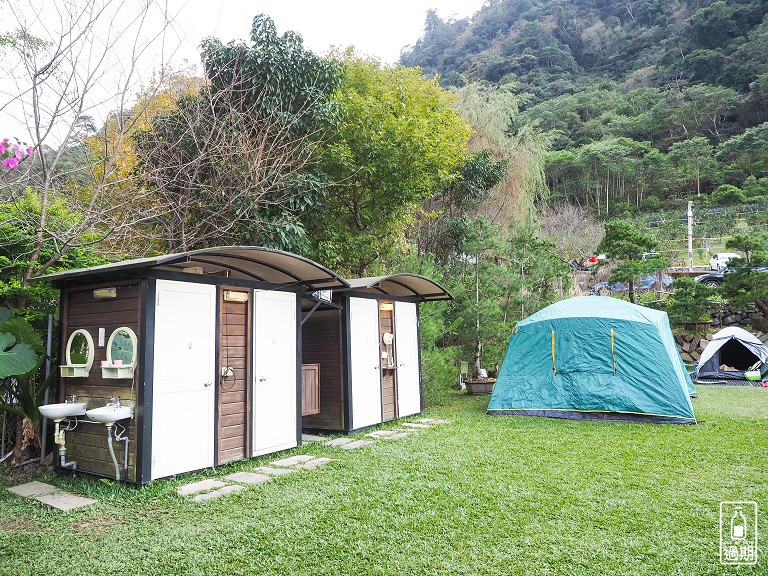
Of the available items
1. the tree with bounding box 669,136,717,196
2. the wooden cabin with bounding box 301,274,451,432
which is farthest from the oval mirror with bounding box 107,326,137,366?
the tree with bounding box 669,136,717,196

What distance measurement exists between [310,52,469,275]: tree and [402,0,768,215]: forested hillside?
37.3 feet

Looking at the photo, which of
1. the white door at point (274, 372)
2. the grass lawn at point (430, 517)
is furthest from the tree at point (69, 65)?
the grass lawn at point (430, 517)

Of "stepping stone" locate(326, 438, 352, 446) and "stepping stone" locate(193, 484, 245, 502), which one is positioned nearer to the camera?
"stepping stone" locate(193, 484, 245, 502)

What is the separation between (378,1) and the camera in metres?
8.02

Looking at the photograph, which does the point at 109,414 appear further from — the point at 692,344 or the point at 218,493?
the point at 692,344

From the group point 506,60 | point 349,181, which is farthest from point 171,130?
point 506,60

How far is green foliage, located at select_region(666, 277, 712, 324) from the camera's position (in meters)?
12.9

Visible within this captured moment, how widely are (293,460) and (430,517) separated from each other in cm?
211

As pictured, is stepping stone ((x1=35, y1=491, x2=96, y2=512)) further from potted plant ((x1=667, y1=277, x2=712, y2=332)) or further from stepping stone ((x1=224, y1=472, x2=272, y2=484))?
potted plant ((x1=667, y1=277, x2=712, y2=332))

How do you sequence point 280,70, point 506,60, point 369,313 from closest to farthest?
point 369,313 → point 280,70 → point 506,60

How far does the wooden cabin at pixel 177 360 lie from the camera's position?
4.10 metres

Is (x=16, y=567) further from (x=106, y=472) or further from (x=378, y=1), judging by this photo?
(x=378, y=1)

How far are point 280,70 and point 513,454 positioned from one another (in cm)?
642

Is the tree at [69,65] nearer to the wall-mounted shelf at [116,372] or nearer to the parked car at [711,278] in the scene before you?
the wall-mounted shelf at [116,372]
